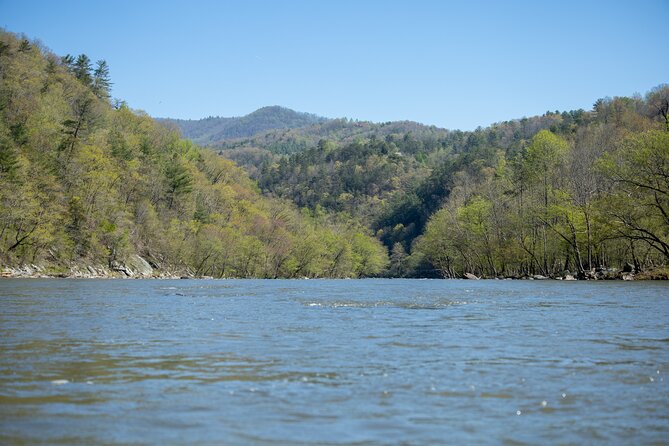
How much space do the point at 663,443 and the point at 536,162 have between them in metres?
92.2

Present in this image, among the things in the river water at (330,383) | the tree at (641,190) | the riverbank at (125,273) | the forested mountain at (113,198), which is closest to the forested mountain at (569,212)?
the tree at (641,190)

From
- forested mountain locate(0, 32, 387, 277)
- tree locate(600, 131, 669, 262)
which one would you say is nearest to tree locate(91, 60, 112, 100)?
forested mountain locate(0, 32, 387, 277)

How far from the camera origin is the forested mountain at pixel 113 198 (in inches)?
3209

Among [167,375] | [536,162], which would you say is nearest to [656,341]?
[167,375]

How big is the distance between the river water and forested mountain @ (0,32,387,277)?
6364 cm

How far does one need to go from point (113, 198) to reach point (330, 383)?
3676 inches

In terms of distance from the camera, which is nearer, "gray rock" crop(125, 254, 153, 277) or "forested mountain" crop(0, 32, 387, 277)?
"forested mountain" crop(0, 32, 387, 277)

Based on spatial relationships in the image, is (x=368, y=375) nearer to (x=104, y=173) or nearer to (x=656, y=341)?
(x=656, y=341)

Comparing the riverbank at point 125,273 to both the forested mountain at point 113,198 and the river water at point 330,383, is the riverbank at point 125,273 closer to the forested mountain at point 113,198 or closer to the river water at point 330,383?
the forested mountain at point 113,198

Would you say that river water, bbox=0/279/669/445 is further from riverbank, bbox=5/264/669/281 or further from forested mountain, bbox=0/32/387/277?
forested mountain, bbox=0/32/387/277

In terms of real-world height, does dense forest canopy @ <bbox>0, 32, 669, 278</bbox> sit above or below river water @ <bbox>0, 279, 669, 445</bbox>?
above

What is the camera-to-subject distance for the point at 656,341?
17.8 m

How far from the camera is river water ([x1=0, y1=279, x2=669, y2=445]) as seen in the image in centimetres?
864

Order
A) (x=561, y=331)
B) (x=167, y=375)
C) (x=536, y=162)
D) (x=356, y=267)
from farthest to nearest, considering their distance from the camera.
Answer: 1. (x=356, y=267)
2. (x=536, y=162)
3. (x=561, y=331)
4. (x=167, y=375)
